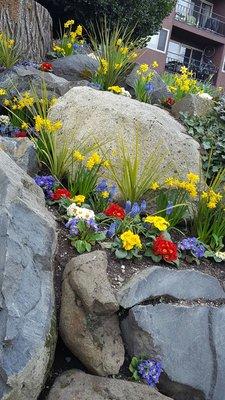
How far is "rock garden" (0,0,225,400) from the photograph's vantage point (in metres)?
2.41

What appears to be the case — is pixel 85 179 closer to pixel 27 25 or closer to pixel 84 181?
pixel 84 181

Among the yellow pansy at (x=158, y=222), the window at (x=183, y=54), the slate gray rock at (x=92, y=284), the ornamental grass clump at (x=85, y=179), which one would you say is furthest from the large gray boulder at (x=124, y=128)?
the window at (x=183, y=54)

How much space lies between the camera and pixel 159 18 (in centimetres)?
900

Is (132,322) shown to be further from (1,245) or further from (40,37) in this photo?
(40,37)

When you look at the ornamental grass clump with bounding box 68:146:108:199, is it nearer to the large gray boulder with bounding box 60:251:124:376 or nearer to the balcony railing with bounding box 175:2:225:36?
the large gray boulder with bounding box 60:251:124:376

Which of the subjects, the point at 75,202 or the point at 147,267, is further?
the point at 75,202

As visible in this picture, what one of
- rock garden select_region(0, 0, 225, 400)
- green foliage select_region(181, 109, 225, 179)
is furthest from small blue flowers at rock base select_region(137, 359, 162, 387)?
green foliage select_region(181, 109, 225, 179)

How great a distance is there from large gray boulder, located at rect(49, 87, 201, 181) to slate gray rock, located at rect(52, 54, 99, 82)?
5.67ft

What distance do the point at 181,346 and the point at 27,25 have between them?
16.4ft

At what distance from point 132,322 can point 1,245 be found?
2.60 ft

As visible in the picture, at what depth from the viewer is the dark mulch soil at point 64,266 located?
2611 millimetres

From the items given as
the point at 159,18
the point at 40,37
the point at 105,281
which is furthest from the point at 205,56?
the point at 105,281

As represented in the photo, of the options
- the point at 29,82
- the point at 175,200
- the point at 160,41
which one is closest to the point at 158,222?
the point at 175,200

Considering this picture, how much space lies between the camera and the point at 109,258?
2.95 meters
